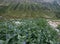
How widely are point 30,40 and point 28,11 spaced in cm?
487

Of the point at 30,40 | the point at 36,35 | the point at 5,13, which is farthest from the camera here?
the point at 5,13

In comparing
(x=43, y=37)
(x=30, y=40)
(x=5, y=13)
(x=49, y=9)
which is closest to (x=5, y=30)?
(x=30, y=40)

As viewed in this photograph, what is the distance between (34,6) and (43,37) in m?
4.83

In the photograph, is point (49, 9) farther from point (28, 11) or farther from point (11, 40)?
point (11, 40)

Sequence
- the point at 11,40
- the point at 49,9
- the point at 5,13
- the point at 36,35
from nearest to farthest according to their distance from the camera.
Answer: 1. the point at 11,40
2. the point at 36,35
3. the point at 5,13
4. the point at 49,9

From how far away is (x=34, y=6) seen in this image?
23.1 ft

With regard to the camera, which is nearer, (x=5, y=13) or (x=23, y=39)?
(x=23, y=39)

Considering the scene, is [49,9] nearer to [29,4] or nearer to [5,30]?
[29,4]

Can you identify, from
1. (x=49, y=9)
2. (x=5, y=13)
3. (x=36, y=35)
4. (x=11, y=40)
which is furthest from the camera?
(x=49, y=9)

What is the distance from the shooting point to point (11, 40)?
187 cm

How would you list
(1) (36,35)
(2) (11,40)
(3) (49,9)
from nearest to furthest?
(2) (11,40) → (1) (36,35) → (3) (49,9)

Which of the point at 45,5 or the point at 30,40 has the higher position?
Result: the point at 30,40

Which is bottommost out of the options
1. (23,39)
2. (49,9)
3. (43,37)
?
(49,9)

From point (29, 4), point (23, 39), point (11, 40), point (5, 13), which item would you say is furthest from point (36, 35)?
point (29, 4)
